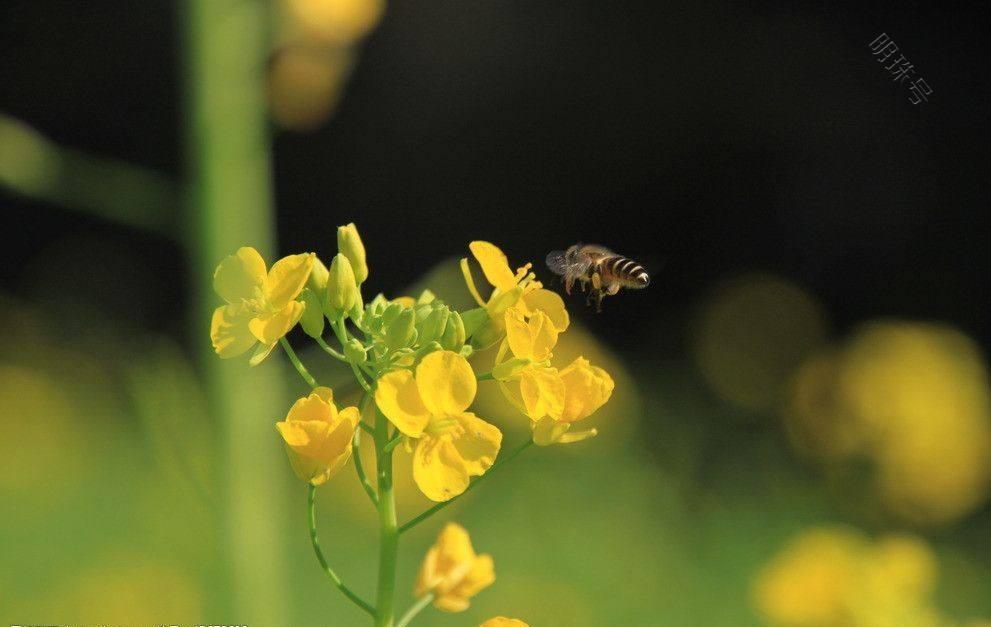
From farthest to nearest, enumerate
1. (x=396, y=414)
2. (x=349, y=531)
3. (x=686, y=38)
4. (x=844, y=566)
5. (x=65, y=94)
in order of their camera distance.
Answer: (x=686, y=38)
(x=65, y=94)
(x=349, y=531)
(x=844, y=566)
(x=396, y=414)

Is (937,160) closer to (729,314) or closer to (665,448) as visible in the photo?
(729,314)

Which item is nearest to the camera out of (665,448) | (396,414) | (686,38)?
(396,414)

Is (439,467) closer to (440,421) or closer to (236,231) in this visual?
(440,421)

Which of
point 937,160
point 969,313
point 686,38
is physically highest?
point 686,38

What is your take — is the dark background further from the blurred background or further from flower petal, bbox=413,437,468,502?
flower petal, bbox=413,437,468,502

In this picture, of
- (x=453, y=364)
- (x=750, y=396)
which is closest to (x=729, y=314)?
(x=750, y=396)

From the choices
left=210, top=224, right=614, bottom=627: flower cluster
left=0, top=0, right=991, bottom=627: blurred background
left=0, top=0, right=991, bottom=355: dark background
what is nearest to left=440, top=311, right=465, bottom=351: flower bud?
left=210, top=224, right=614, bottom=627: flower cluster
